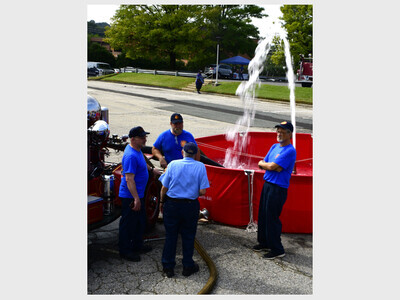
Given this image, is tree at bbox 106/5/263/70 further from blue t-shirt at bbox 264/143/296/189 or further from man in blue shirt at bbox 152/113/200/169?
blue t-shirt at bbox 264/143/296/189

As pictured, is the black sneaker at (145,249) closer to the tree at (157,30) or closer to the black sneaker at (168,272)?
the black sneaker at (168,272)

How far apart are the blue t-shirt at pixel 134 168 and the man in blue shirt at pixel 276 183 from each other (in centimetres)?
163

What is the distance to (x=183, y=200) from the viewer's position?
504cm

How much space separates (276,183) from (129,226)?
2095 mm

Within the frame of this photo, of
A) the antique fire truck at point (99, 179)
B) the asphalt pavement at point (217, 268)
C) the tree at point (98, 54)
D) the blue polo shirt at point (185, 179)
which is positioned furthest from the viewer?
the tree at point (98, 54)

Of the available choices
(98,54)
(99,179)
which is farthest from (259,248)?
(98,54)

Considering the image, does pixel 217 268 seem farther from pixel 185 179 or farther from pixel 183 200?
pixel 185 179

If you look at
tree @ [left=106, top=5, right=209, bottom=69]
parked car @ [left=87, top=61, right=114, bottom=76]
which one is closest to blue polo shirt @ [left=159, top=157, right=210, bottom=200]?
tree @ [left=106, top=5, right=209, bottom=69]

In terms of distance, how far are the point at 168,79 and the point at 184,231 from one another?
3837 cm

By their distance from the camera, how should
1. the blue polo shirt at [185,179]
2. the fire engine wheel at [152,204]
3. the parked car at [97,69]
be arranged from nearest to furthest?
the blue polo shirt at [185,179], the fire engine wheel at [152,204], the parked car at [97,69]

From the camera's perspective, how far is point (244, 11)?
59.1 m

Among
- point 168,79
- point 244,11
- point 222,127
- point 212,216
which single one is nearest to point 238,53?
point 244,11

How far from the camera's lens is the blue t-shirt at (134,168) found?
5.24 metres

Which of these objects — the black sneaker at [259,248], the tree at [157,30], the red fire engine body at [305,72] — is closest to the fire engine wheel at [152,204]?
the black sneaker at [259,248]
